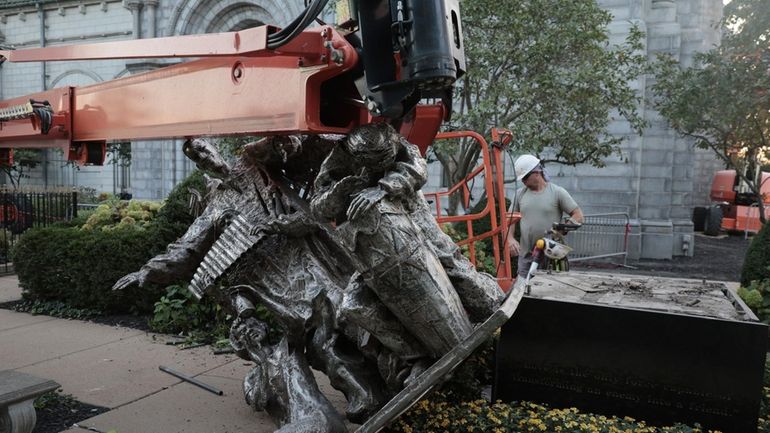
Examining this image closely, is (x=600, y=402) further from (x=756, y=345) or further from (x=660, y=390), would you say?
(x=756, y=345)

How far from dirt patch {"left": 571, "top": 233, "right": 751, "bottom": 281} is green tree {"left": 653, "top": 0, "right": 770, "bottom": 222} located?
5.26 feet

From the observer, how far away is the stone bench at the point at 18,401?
330 centimetres

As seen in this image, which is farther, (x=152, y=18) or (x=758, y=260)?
(x=152, y=18)

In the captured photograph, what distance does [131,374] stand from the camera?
5.45 m

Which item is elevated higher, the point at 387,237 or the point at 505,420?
the point at 387,237

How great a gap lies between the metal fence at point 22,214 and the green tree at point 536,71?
7.94 metres

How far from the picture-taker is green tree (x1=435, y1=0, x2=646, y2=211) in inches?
371

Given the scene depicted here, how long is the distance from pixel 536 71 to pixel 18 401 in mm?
8772

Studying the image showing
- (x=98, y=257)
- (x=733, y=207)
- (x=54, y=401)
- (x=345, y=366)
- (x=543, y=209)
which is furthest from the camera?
(x=733, y=207)

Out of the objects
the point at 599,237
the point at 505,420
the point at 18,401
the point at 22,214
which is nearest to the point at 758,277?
the point at 505,420

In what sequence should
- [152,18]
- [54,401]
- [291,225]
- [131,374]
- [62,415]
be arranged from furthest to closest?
[152,18] < [131,374] < [54,401] < [62,415] < [291,225]

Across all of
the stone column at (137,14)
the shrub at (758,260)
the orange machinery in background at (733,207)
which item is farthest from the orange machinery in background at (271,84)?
the orange machinery in background at (733,207)

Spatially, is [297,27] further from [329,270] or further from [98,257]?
[98,257]

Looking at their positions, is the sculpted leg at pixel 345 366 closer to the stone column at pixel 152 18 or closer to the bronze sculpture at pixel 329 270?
the bronze sculpture at pixel 329 270
